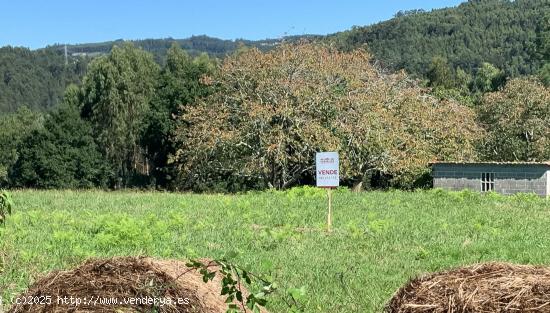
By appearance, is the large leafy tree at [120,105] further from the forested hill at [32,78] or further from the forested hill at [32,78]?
the forested hill at [32,78]

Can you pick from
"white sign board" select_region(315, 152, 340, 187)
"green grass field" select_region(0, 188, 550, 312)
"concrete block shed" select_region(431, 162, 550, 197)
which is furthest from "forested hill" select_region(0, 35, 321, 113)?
"white sign board" select_region(315, 152, 340, 187)

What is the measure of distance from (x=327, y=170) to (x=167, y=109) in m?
33.9

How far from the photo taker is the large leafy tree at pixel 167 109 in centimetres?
4509

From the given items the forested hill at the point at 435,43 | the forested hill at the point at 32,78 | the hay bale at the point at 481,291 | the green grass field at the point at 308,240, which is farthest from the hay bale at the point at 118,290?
the forested hill at the point at 32,78

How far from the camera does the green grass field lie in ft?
25.1

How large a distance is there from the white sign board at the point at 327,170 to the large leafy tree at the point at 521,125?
99.7ft

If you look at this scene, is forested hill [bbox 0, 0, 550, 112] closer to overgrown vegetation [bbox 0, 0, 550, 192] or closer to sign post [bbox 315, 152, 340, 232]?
overgrown vegetation [bbox 0, 0, 550, 192]

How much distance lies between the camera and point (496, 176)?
97.0 feet

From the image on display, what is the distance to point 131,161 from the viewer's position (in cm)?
5506

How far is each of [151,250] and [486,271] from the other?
581 cm

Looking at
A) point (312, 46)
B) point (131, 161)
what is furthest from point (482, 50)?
point (312, 46)

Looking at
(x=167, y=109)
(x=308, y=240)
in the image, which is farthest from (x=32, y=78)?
(x=308, y=240)

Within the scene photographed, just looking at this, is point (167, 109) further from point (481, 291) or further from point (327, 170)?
point (481, 291)

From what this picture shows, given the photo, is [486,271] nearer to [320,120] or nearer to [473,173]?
[473,173]
